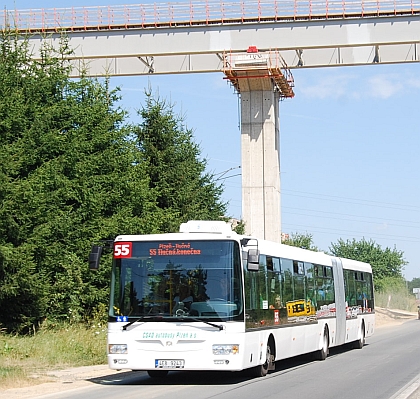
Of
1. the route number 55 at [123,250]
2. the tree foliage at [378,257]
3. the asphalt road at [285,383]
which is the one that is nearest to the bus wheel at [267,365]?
the asphalt road at [285,383]

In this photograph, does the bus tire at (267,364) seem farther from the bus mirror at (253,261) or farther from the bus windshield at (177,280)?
the bus mirror at (253,261)

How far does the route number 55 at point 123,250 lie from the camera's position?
17.4 meters

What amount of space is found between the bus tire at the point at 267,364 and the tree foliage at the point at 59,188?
30.2 feet

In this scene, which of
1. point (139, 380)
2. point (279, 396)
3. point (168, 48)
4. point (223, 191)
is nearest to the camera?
point (279, 396)

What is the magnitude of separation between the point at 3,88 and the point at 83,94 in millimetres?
6382

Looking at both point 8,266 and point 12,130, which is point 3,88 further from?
point 8,266

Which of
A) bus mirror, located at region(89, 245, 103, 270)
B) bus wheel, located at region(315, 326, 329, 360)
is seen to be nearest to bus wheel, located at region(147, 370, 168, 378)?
bus mirror, located at region(89, 245, 103, 270)

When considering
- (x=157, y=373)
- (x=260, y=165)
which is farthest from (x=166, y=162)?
(x=157, y=373)

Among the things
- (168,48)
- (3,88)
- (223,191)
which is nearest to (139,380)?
(3,88)

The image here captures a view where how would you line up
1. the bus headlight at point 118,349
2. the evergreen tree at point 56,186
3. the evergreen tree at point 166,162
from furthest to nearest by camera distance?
the evergreen tree at point 166,162 → the evergreen tree at point 56,186 → the bus headlight at point 118,349

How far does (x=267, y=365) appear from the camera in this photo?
18750mm

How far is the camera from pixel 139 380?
18.6 meters

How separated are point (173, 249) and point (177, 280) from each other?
2.11 ft

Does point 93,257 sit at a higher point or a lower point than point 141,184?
lower
